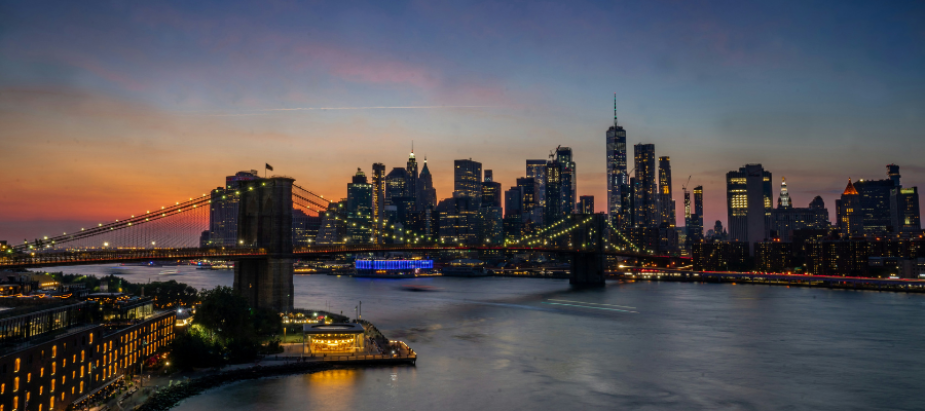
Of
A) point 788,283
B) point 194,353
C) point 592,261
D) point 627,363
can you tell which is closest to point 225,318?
point 194,353

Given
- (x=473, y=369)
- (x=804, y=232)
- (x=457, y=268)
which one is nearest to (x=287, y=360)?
(x=473, y=369)

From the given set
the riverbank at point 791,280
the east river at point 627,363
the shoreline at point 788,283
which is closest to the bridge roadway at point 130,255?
the east river at point 627,363

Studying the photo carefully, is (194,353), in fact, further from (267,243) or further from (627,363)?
(627,363)

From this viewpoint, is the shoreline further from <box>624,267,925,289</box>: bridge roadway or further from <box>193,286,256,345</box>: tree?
<box>193,286,256,345</box>: tree

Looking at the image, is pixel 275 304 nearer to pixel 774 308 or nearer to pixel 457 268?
pixel 774 308

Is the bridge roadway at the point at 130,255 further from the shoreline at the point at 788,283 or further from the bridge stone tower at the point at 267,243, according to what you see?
the shoreline at the point at 788,283

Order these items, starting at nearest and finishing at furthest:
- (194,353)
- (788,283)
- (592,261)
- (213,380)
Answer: (213,380)
(194,353)
(592,261)
(788,283)
